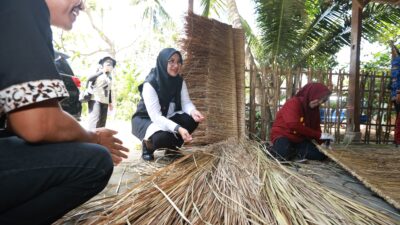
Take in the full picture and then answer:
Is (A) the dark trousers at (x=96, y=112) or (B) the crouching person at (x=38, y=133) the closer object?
(B) the crouching person at (x=38, y=133)

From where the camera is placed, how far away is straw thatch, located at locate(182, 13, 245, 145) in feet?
11.8

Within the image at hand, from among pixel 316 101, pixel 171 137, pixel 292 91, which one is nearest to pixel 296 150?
pixel 316 101

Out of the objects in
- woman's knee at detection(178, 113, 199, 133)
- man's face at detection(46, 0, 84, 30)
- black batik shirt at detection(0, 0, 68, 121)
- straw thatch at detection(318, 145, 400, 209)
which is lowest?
straw thatch at detection(318, 145, 400, 209)

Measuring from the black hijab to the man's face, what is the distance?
1712mm

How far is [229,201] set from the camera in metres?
1.43

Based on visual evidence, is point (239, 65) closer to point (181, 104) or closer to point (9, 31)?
point (181, 104)

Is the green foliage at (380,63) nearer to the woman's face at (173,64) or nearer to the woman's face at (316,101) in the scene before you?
the woman's face at (316,101)

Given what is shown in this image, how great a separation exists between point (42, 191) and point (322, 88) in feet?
8.83

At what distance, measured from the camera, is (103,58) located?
14.7ft

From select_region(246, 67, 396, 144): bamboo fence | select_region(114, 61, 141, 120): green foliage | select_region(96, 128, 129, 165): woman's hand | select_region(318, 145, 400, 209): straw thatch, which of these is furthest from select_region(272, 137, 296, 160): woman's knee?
select_region(114, 61, 141, 120): green foliage

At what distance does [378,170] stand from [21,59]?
2.55 m

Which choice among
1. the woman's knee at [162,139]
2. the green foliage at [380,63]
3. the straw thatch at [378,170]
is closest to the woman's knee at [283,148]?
the straw thatch at [378,170]

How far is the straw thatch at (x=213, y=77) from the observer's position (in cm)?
359

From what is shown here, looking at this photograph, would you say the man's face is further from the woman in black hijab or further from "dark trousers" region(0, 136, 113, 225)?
the woman in black hijab
